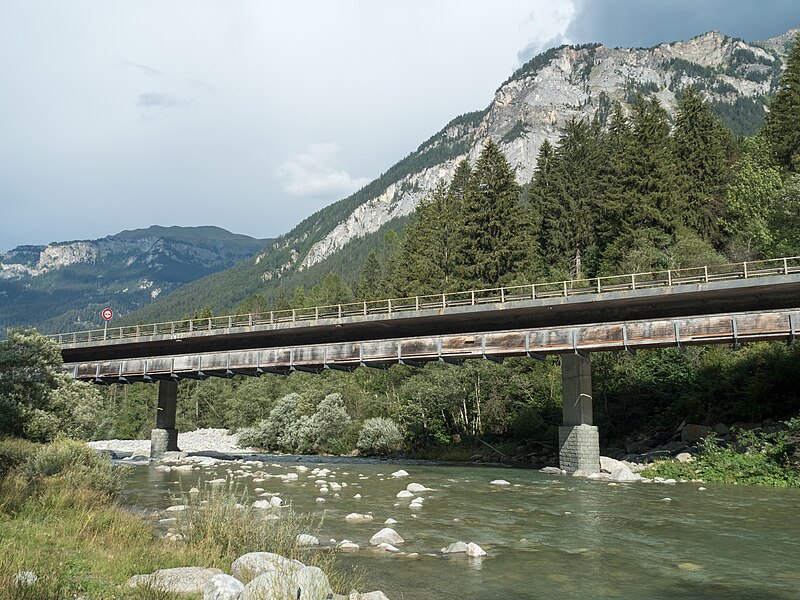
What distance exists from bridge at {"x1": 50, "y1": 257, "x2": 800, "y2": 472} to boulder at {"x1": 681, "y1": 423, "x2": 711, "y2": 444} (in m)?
5.79

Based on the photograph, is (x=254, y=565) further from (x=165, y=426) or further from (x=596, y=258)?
(x=596, y=258)

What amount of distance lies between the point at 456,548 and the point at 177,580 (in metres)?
7.97

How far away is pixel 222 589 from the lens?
7.80 m

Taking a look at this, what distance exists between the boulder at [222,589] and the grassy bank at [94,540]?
50 cm

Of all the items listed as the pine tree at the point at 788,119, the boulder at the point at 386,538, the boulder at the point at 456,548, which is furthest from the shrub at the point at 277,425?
the pine tree at the point at 788,119

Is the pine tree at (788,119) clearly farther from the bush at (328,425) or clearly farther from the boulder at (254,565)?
the boulder at (254,565)

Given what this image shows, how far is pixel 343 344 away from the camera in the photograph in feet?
141

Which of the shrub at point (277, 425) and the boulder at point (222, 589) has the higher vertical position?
the boulder at point (222, 589)

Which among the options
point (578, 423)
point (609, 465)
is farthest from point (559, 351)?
point (609, 465)

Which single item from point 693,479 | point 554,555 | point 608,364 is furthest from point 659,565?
point 608,364

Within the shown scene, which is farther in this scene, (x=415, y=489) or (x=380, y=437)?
(x=380, y=437)

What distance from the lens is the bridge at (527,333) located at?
31797 mm

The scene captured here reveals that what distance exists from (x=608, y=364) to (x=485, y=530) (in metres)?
35.1

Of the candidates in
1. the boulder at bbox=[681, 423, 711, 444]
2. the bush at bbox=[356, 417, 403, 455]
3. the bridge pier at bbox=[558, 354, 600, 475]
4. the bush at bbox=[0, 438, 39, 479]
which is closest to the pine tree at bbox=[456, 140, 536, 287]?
the bush at bbox=[356, 417, 403, 455]
